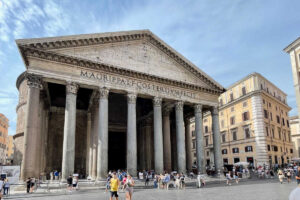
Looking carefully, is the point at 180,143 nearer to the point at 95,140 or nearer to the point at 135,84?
the point at 135,84

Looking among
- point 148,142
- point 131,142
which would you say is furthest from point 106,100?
point 148,142

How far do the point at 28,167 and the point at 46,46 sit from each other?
313 inches

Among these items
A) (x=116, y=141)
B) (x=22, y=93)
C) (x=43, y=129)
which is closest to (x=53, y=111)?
(x=43, y=129)

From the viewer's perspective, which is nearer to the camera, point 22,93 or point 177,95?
point 177,95

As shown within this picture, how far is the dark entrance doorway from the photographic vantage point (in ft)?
87.4

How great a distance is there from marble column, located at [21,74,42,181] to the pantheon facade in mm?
55

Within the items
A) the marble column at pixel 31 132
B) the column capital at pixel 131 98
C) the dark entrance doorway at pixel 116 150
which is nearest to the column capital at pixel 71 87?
the marble column at pixel 31 132

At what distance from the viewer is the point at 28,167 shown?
47.9ft

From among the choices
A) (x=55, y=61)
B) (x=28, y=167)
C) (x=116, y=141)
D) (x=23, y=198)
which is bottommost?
(x=23, y=198)

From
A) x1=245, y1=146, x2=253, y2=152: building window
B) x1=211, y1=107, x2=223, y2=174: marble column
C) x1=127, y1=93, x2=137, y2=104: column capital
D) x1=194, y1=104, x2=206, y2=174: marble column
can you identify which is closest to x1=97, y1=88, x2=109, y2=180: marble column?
x1=127, y1=93, x2=137, y2=104: column capital

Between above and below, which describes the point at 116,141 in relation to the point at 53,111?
below

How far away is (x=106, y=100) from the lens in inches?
712

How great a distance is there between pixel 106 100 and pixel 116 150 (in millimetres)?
10665

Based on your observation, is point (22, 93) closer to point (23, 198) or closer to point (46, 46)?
point (46, 46)
